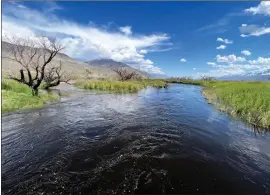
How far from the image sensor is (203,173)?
26.2ft

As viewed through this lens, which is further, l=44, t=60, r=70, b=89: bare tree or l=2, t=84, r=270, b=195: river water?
l=44, t=60, r=70, b=89: bare tree

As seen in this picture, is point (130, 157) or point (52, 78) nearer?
point (130, 157)

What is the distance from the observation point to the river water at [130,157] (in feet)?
22.8

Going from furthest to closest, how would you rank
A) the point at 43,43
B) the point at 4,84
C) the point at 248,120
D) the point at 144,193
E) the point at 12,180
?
the point at 43,43, the point at 4,84, the point at 248,120, the point at 12,180, the point at 144,193

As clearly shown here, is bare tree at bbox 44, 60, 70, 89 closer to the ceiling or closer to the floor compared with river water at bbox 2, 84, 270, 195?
closer to the ceiling

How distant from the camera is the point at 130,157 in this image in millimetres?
8953

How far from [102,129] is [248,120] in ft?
36.7

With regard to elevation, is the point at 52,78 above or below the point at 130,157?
above

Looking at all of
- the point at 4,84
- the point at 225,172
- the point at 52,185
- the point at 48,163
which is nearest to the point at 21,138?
the point at 48,163

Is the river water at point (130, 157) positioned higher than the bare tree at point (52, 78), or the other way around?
the bare tree at point (52, 78)

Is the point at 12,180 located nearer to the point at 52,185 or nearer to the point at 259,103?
the point at 52,185

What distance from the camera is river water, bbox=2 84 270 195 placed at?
22.8 ft

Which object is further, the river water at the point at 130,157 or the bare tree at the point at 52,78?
the bare tree at the point at 52,78

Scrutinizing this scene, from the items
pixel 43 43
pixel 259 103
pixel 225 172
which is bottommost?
pixel 225 172
